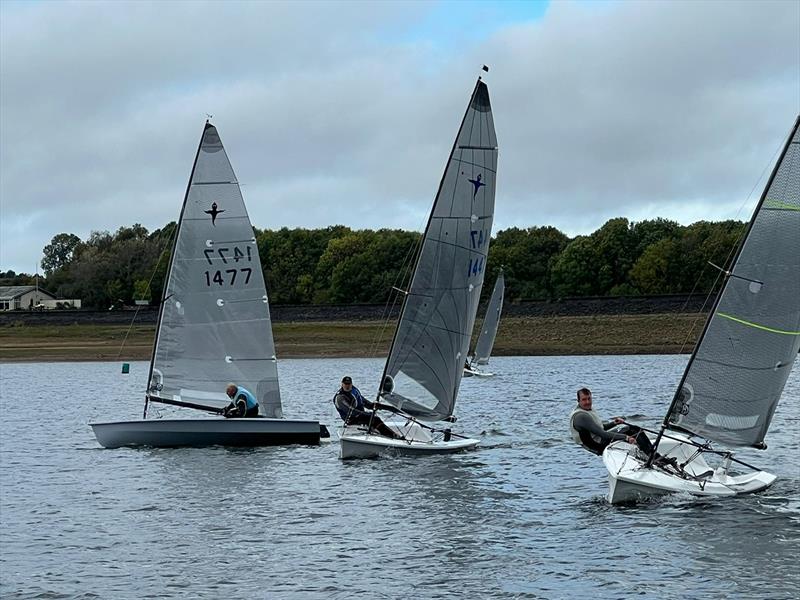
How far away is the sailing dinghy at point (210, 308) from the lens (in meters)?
29.2

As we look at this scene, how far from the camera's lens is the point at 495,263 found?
117625 millimetres

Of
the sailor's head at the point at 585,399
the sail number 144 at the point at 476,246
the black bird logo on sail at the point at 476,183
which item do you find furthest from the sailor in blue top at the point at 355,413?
the sailor's head at the point at 585,399

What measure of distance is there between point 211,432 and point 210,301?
11.3 feet

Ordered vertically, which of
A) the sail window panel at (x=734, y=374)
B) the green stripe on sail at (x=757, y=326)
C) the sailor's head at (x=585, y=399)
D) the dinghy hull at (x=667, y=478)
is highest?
the green stripe on sail at (x=757, y=326)

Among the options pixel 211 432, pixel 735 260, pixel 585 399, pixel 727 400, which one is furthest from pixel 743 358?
pixel 211 432

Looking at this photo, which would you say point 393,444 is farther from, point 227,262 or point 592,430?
point 227,262

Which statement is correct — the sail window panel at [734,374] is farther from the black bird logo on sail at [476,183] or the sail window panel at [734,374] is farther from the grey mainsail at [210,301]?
the grey mainsail at [210,301]

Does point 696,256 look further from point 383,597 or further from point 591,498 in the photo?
point 383,597

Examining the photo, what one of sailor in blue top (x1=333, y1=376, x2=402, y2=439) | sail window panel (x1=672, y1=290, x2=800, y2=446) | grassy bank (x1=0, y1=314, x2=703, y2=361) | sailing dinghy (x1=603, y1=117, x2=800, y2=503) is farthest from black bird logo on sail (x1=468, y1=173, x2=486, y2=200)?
grassy bank (x1=0, y1=314, x2=703, y2=361)

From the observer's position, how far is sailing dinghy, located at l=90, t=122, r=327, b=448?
2919cm

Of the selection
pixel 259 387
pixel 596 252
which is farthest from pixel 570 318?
pixel 259 387

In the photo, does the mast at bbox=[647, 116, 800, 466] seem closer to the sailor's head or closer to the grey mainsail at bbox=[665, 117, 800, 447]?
the grey mainsail at bbox=[665, 117, 800, 447]

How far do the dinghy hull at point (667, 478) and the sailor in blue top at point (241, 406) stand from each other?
1023 cm

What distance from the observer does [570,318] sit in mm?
93812
